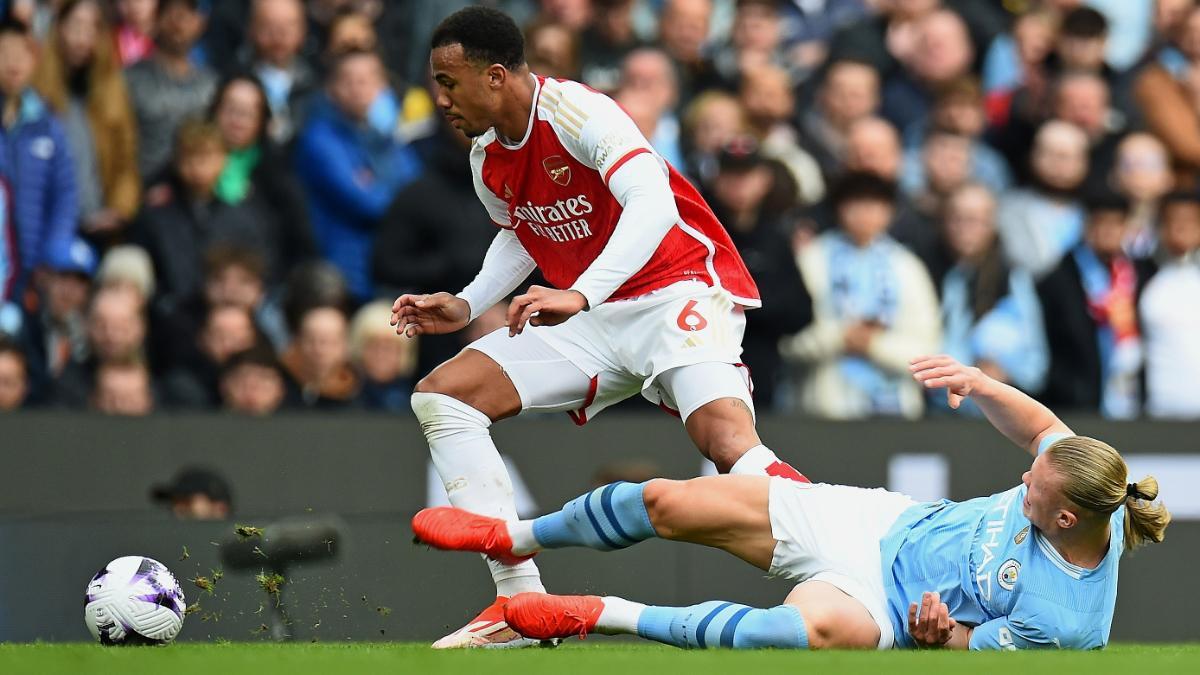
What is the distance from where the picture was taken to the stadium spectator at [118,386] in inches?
382

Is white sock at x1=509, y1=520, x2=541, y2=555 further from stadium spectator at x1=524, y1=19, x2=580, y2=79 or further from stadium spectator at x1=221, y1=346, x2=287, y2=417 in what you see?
stadium spectator at x1=524, y1=19, x2=580, y2=79

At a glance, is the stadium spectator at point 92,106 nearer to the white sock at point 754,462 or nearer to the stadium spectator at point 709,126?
the stadium spectator at point 709,126

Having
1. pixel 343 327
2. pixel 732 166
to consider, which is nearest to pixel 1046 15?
pixel 732 166

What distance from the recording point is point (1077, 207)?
11.2 meters

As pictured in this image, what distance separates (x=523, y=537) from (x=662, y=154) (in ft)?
14.4

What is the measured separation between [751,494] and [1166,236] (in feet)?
19.0

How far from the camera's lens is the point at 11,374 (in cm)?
955

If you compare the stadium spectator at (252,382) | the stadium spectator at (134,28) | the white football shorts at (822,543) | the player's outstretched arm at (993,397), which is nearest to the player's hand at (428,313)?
the white football shorts at (822,543)

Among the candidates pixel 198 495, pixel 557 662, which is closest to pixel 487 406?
pixel 557 662

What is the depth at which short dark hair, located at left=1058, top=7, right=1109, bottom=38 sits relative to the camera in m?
11.6

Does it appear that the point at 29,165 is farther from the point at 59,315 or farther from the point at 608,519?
the point at 608,519

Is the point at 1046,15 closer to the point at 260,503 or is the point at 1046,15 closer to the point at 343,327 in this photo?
the point at 343,327

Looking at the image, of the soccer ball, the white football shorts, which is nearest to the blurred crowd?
the soccer ball

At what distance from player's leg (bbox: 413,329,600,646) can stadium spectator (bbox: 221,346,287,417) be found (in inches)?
122
